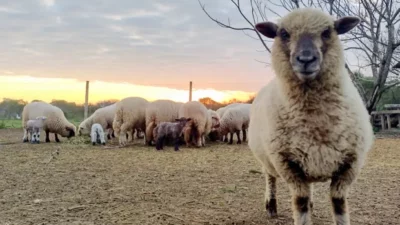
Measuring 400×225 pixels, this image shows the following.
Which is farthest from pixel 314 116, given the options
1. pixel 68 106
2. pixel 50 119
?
pixel 68 106

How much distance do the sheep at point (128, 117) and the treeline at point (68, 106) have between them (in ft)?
21.0

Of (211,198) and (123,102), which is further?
(123,102)

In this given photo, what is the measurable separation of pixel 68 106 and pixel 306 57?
2070cm

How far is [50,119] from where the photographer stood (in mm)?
14570

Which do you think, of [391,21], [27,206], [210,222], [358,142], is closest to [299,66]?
[358,142]

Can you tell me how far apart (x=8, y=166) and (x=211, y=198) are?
443 centimetres

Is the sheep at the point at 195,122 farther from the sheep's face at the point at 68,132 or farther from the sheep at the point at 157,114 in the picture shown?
the sheep's face at the point at 68,132

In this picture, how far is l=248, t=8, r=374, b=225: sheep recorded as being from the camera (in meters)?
3.05

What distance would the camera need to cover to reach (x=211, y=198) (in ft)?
16.8

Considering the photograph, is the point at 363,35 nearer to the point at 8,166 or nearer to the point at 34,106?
the point at 8,166

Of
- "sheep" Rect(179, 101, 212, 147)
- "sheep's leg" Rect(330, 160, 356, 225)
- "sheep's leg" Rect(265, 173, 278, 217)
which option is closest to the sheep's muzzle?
"sheep's leg" Rect(330, 160, 356, 225)

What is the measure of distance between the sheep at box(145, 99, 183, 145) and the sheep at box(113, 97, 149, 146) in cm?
31

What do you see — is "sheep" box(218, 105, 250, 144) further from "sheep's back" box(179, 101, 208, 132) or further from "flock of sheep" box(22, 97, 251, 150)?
"sheep's back" box(179, 101, 208, 132)

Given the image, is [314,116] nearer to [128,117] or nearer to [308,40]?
[308,40]
